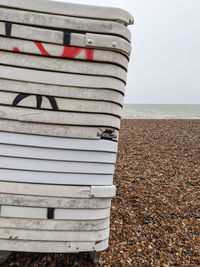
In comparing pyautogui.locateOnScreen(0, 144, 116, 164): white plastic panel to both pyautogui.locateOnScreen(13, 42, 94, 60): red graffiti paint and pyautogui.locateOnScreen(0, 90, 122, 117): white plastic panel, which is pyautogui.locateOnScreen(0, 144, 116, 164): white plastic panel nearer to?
pyautogui.locateOnScreen(0, 90, 122, 117): white plastic panel

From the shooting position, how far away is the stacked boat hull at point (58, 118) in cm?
185

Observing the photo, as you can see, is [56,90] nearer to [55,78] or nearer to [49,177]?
[55,78]

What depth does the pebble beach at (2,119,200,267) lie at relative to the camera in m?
2.66

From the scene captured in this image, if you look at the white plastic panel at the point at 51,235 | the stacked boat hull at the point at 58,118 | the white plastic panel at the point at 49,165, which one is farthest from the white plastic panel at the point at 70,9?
the white plastic panel at the point at 51,235

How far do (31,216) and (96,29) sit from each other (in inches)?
74.6

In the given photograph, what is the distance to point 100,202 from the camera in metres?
2.14

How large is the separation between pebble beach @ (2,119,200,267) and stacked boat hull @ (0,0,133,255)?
2.22 feet

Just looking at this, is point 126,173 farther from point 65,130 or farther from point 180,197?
point 65,130

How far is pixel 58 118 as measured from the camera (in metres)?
1.96

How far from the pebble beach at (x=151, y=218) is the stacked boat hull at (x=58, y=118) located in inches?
26.6

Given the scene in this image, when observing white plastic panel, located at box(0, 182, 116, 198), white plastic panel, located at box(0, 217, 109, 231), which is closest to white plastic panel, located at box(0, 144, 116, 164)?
white plastic panel, located at box(0, 182, 116, 198)

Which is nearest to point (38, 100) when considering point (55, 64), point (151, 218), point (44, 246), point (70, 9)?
point (55, 64)

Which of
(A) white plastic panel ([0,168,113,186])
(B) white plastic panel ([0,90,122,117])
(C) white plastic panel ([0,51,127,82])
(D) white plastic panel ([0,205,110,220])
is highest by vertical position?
(C) white plastic panel ([0,51,127,82])

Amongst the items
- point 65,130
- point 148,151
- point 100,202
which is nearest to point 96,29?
point 65,130
